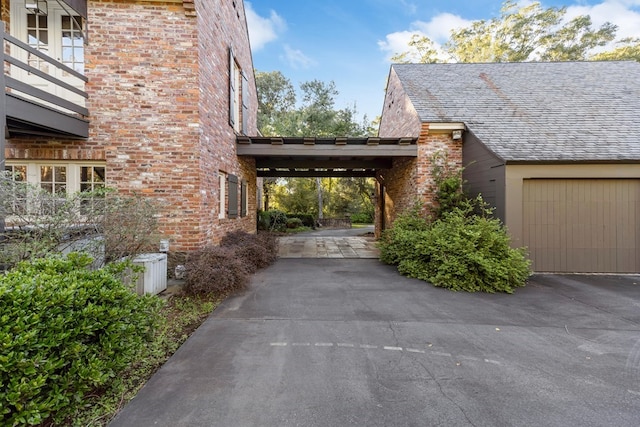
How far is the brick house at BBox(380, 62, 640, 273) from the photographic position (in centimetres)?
632

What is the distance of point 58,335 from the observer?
1.90 m

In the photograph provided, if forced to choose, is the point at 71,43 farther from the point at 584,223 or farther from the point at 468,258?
the point at 584,223

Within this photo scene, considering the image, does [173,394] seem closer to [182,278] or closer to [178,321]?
[178,321]

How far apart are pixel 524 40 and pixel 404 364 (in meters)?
26.1

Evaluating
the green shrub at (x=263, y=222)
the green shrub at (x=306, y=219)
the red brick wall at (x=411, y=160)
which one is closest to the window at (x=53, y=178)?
the red brick wall at (x=411, y=160)

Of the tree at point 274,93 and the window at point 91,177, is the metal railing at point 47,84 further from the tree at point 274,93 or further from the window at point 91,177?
the tree at point 274,93

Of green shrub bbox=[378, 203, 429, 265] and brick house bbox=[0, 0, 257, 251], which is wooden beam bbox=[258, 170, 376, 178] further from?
brick house bbox=[0, 0, 257, 251]

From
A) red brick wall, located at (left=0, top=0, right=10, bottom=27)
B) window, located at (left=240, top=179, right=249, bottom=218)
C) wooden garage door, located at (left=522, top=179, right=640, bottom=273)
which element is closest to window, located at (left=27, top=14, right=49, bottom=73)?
red brick wall, located at (left=0, top=0, right=10, bottom=27)

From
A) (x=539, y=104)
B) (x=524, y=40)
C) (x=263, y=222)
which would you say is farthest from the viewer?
(x=524, y=40)

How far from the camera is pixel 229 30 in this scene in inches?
297

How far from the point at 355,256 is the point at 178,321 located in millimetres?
5728

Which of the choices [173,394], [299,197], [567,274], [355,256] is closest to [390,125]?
[355,256]

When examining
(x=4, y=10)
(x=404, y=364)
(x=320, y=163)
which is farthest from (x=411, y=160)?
(x=4, y=10)

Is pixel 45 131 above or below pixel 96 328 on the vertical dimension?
above
